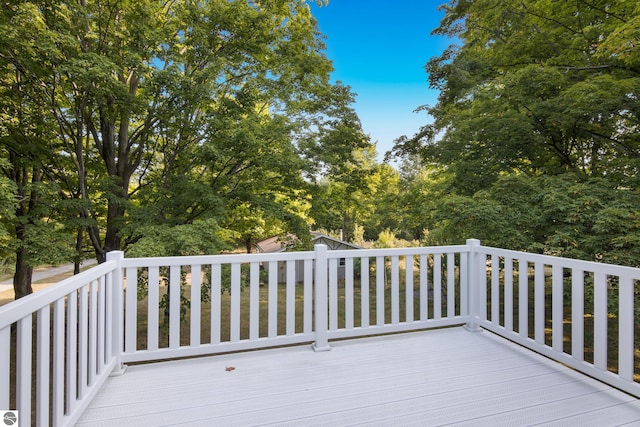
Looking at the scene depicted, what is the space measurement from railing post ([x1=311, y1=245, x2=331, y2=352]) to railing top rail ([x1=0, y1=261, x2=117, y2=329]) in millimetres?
1529

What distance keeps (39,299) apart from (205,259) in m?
1.16

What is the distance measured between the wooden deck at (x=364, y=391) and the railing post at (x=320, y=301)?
109 millimetres

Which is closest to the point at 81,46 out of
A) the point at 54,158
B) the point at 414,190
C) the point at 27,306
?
the point at 54,158

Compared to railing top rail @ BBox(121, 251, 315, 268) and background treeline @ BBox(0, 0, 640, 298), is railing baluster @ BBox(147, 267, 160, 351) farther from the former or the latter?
background treeline @ BBox(0, 0, 640, 298)

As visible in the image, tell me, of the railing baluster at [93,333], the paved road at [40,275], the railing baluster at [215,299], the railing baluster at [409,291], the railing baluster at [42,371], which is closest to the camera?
the railing baluster at [42,371]

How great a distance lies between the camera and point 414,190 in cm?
825

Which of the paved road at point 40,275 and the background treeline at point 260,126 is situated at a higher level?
the background treeline at point 260,126

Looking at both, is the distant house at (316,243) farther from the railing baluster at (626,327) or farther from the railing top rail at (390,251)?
the railing baluster at (626,327)

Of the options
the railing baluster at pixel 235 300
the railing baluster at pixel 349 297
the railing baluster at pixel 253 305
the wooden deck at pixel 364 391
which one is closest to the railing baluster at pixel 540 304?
the wooden deck at pixel 364 391

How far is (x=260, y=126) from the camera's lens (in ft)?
18.0

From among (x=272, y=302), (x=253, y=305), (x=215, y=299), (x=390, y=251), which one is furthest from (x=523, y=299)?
(x=215, y=299)

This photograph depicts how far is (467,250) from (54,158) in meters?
6.40

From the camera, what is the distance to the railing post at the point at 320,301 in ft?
9.00

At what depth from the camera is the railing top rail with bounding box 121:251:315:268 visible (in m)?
2.39
